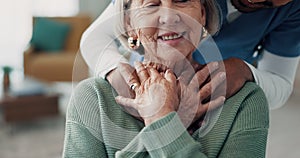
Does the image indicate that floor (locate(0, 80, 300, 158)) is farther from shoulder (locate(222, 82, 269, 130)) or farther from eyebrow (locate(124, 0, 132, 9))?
eyebrow (locate(124, 0, 132, 9))

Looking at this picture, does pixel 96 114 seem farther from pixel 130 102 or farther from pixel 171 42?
pixel 171 42

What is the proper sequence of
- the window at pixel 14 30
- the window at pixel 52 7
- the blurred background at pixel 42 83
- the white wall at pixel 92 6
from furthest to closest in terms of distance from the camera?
the white wall at pixel 92 6 < the window at pixel 52 7 < the window at pixel 14 30 < the blurred background at pixel 42 83

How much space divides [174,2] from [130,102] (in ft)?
0.72

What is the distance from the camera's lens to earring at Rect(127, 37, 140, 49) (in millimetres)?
936

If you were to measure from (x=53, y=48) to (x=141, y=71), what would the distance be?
4453mm

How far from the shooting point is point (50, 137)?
3490 mm

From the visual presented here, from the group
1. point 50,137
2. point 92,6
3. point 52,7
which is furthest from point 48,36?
point 50,137

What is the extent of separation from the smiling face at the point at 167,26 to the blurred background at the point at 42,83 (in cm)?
Answer: 141

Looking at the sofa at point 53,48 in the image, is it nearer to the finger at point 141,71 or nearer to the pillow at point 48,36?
the pillow at point 48,36

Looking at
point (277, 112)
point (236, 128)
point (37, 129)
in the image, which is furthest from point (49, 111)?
point (236, 128)

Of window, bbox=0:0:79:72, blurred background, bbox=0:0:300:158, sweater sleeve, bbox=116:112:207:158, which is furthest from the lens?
window, bbox=0:0:79:72

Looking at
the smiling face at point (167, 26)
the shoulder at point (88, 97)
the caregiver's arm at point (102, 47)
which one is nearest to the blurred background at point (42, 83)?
the caregiver's arm at point (102, 47)

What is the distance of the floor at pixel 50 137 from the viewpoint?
10.4 feet

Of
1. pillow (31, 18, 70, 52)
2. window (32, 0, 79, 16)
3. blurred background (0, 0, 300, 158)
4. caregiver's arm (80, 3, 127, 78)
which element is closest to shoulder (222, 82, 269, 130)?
caregiver's arm (80, 3, 127, 78)
